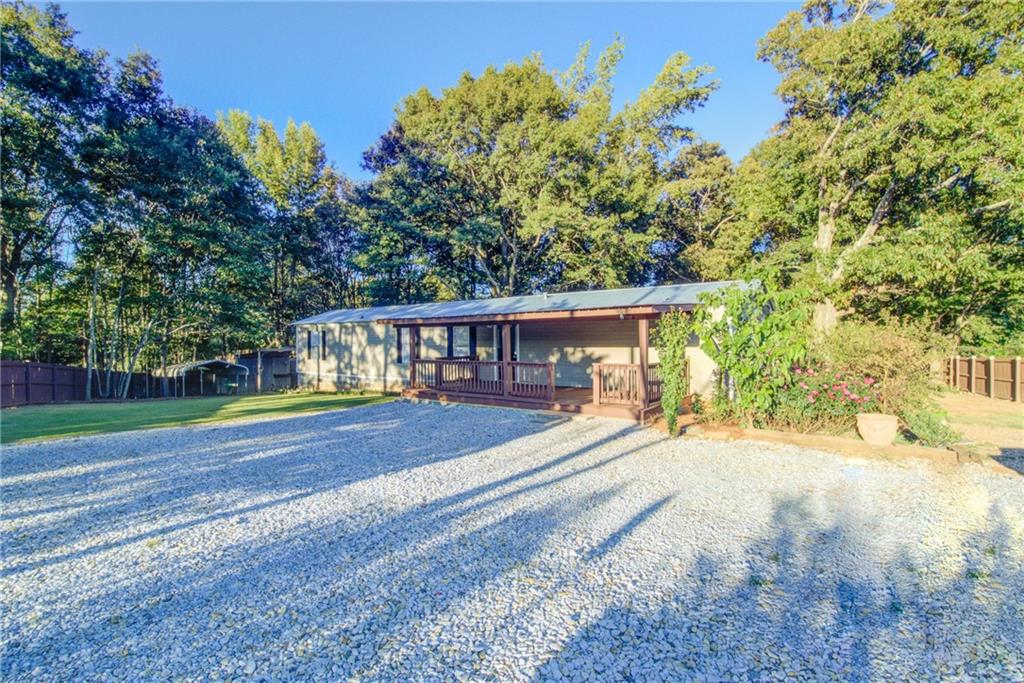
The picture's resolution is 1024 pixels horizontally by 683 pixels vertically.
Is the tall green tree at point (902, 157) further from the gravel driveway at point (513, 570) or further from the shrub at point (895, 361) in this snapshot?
the gravel driveway at point (513, 570)

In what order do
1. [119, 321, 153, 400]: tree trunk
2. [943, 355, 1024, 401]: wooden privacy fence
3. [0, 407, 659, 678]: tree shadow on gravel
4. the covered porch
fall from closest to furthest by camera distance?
[0, 407, 659, 678]: tree shadow on gravel, the covered porch, [943, 355, 1024, 401]: wooden privacy fence, [119, 321, 153, 400]: tree trunk

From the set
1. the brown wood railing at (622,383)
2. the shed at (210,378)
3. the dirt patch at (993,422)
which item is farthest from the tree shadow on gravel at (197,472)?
the shed at (210,378)

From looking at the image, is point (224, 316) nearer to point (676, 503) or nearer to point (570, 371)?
point (570, 371)

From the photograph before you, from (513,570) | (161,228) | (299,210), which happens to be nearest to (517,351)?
(513,570)

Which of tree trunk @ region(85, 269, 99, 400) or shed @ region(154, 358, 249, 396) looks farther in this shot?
shed @ region(154, 358, 249, 396)

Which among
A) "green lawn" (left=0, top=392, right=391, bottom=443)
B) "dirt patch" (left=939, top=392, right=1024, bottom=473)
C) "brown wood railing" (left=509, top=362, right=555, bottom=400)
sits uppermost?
"brown wood railing" (left=509, top=362, right=555, bottom=400)

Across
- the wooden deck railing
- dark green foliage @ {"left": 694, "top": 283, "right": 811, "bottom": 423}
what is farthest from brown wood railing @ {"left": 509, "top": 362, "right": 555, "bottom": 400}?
dark green foliage @ {"left": 694, "top": 283, "right": 811, "bottom": 423}

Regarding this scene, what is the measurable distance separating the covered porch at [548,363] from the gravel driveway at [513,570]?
3.63m

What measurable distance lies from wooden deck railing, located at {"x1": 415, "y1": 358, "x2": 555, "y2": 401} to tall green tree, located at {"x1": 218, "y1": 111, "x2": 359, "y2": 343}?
15700mm

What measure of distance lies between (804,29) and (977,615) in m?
17.7

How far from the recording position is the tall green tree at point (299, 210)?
86.6ft

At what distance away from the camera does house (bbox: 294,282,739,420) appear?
999 centimetres

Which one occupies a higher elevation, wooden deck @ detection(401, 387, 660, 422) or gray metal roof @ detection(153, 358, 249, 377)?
gray metal roof @ detection(153, 358, 249, 377)

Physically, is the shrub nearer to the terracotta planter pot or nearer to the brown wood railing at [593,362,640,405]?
the terracotta planter pot
